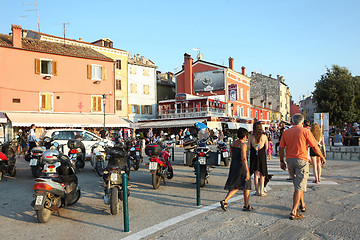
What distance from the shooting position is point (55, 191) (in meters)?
5.34

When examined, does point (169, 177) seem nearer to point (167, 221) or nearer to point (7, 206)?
point (167, 221)

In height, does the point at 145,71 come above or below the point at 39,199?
above

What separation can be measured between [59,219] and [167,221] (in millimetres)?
1951

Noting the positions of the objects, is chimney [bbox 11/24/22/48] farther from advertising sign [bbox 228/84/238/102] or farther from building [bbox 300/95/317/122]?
building [bbox 300/95/317/122]

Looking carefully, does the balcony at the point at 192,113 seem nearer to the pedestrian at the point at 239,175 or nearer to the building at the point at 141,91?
the building at the point at 141,91

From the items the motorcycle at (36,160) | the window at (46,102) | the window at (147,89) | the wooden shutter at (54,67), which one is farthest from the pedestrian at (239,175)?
the window at (147,89)

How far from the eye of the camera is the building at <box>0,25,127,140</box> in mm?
25391

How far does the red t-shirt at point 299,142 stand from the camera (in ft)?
17.1

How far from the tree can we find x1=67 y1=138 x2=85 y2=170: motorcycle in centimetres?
2716

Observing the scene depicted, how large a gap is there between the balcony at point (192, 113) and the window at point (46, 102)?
1550 cm

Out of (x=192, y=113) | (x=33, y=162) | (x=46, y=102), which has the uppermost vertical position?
(x=46, y=102)

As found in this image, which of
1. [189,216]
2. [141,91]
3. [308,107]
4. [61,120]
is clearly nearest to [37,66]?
[61,120]

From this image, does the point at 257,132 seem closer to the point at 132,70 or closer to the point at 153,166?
the point at 153,166

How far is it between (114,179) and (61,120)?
2251 centimetres
